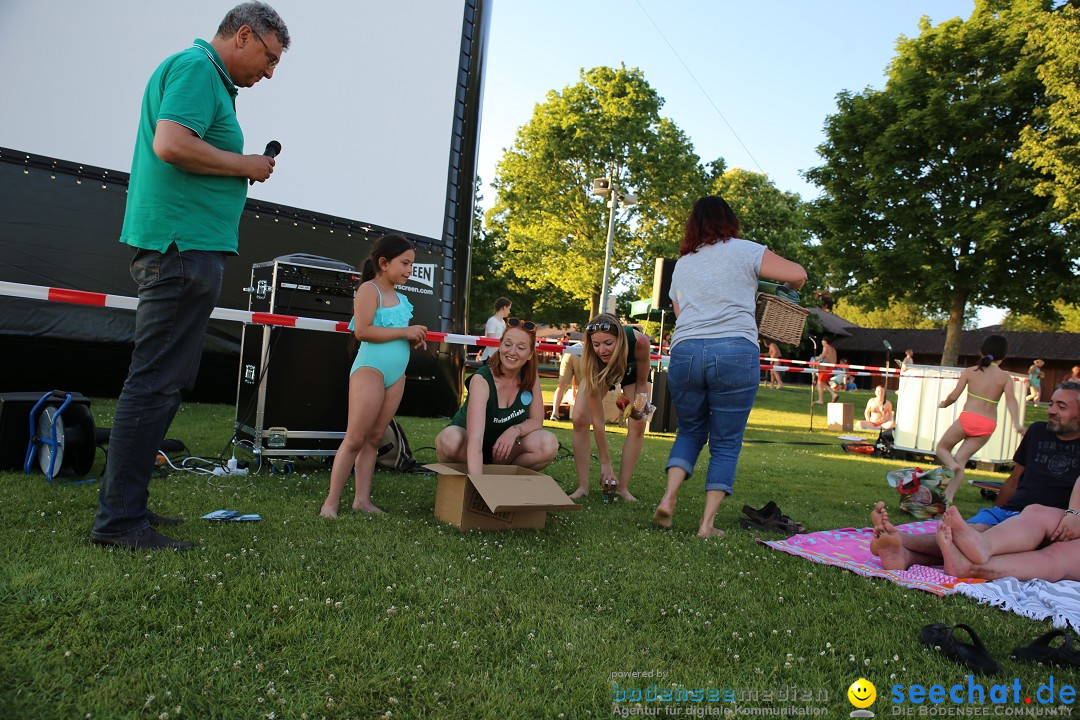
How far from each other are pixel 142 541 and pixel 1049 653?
343cm

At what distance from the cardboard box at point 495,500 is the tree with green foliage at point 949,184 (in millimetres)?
18861

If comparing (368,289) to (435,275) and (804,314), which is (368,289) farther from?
(435,275)

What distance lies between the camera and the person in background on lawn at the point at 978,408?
656 centimetres

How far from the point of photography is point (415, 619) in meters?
2.36

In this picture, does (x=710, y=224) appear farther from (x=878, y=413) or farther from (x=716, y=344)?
(x=878, y=413)

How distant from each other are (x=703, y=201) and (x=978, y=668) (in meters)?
2.80

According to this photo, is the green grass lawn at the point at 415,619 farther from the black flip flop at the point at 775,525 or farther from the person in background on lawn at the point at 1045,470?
the person in background on lawn at the point at 1045,470

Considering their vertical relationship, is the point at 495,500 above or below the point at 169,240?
below

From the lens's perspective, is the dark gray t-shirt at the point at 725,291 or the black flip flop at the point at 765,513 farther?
the black flip flop at the point at 765,513

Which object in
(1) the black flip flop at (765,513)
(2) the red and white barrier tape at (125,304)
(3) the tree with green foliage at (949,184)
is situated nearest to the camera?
(1) the black flip flop at (765,513)

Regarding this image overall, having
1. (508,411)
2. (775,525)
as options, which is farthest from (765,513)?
(508,411)

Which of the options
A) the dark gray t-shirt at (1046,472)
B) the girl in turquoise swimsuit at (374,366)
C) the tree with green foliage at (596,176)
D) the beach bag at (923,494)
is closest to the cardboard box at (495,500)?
the girl in turquoise swimsuit at (374,366)

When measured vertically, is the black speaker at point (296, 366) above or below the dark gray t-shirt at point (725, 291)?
below

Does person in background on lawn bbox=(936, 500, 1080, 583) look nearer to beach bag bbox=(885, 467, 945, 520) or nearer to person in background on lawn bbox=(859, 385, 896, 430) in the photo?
beach bag bbox=(885, 467, 945, 520)
